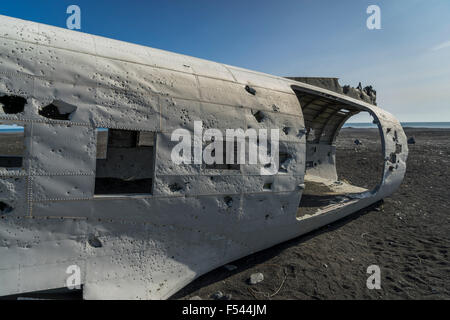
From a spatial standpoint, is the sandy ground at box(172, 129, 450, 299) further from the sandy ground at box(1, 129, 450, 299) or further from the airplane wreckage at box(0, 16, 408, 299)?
the airplane wreckage at box(0, 16, 408, 299)

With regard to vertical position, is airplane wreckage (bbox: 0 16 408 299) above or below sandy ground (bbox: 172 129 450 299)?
above

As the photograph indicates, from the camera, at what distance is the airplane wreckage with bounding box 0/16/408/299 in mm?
3227

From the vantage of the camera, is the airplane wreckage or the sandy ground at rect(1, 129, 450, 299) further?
the sandy ground at rect(1, 129, 450, 299)

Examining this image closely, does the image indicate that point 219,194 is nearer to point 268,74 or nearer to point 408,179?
point 268,74

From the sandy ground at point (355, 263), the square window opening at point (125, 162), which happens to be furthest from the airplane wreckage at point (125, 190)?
the square window opening at point (125, 162)

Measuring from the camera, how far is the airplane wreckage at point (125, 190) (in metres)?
3.23

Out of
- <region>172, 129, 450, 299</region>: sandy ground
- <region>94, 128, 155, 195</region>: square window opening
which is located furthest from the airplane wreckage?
<region>94, 128, 155, 195</region>: square window opening

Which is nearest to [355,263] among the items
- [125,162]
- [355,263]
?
[355,263]

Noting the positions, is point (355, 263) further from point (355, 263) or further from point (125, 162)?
point (125, 162)

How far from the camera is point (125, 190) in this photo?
19.5 ft

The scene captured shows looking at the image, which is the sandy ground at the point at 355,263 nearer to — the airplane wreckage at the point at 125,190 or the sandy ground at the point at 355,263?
the sandy ground at the point at 355,263

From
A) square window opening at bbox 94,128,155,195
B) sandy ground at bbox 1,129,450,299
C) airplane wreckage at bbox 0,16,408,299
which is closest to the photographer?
airplane wreckage at bbox 0,16,408,299

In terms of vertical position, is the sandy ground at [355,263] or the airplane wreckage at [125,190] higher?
the airplane wreckage at [125,190]

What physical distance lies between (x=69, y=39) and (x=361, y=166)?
18.4m
